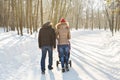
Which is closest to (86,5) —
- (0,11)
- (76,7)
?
(76,7)

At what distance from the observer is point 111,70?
39.7 feet

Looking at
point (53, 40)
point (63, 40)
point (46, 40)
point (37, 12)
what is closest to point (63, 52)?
point (63, 40)

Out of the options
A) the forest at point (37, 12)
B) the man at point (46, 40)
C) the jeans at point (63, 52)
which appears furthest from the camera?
the forest at point (37, 12)

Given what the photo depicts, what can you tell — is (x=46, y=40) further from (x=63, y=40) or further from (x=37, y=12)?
(x=37, y=12)

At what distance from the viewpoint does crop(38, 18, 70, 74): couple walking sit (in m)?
10.8

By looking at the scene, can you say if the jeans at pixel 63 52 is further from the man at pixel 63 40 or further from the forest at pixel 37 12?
the forest at pixel 37 12

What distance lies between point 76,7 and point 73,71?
74.7 m

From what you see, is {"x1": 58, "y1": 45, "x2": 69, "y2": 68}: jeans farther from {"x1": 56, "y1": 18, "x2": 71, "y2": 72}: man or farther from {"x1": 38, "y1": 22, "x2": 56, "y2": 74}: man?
{"x1": 38, "y1": 22, "x2": 56, "y2": 74}: man

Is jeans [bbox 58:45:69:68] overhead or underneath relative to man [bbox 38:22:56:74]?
underneath

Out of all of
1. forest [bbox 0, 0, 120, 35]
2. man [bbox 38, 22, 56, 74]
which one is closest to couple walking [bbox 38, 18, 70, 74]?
man [bbox 38, 22, 56, 74]

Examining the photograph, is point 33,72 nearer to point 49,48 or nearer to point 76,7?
point 49,48

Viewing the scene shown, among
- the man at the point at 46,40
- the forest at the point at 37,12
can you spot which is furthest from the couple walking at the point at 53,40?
the forest at the point at 37,12

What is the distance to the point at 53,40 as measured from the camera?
10.9 metres

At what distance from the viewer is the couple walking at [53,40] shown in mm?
10805
